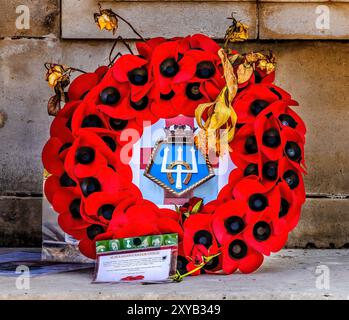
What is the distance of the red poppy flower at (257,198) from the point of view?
4.59 m

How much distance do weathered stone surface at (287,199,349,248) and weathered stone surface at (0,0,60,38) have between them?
1.71 metres

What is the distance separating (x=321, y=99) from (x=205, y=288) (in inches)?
72.1

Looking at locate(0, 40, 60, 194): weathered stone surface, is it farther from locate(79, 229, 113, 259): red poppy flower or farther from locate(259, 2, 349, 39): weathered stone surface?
locate(259, 2, 349, 39): weathered stone surface

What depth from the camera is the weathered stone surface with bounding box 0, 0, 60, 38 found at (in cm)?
571

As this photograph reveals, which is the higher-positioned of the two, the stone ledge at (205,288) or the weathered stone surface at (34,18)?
the weathered stone surface at (34,18)

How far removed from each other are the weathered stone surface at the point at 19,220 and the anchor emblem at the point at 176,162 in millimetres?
1172

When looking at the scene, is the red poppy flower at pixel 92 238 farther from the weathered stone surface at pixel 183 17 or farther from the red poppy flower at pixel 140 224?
the weathered stone surface at pixel 183 17

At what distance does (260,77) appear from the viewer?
4.82 meters

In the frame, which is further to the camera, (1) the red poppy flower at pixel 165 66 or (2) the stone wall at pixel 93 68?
(2) the stone wall at pixel 93 68

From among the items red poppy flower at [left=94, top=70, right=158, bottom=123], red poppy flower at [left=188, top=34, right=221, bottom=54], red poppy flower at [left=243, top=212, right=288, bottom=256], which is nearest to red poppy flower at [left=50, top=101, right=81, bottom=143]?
red poppy flower at [left=94, top=70, right=158, bottom=123]

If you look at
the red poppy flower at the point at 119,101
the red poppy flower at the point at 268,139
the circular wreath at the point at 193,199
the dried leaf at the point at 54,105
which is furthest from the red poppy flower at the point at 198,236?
the dried leaf at the point at 54,105

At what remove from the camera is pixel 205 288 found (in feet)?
13.9
